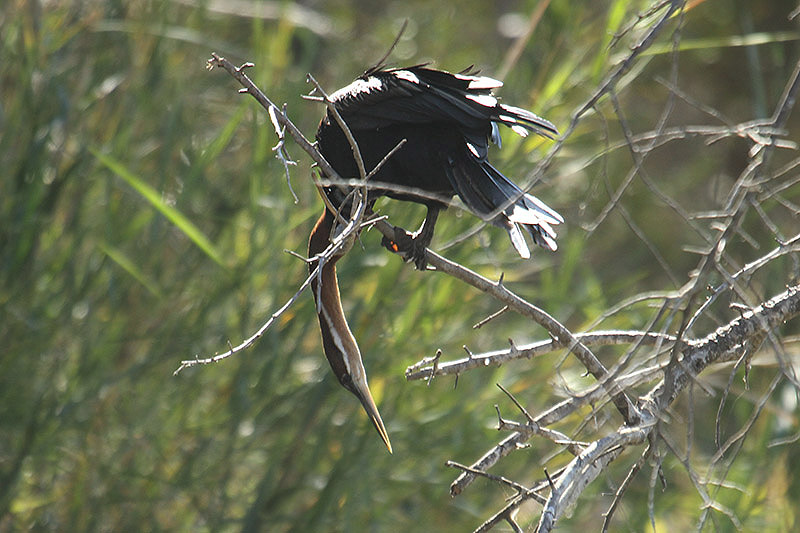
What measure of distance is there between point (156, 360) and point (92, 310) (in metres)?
0.31

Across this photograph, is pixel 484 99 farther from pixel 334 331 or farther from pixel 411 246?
pixel 334 331

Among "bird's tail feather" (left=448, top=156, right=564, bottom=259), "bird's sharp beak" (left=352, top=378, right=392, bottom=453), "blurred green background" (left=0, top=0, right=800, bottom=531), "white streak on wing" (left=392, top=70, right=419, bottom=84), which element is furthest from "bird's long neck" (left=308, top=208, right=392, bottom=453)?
"blurred green background" (left=0, top=0, right=800, bottom=531)

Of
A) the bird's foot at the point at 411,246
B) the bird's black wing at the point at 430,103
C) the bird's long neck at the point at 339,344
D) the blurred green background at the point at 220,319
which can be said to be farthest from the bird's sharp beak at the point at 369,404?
the blurred green background at the point at 220,319

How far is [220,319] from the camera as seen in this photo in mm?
3168

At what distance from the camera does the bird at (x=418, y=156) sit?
5.87 ft

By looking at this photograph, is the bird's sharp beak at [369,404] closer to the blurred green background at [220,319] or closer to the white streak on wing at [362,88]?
the white streak on wing at [362,88]

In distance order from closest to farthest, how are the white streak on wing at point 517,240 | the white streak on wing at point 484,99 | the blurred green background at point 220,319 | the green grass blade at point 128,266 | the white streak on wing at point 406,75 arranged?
the white streak on wing at point 517,240 → the white streak on wing at point 484,99 → the white streak on wing at point 406,75 → the green grass blade at point 128,266 → the blurred green background at point 220,319

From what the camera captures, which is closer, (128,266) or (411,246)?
(411,246)

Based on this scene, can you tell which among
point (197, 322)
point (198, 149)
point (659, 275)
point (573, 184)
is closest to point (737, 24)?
point (573, 184)

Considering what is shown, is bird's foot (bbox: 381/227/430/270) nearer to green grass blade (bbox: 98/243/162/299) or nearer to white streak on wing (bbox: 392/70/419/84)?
white streak on wing (bbox: 392/70/419/84)

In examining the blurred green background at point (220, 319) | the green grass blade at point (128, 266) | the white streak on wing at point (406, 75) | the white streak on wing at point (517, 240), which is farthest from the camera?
the blurred green background at point (220, 319)

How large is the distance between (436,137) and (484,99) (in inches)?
8.0

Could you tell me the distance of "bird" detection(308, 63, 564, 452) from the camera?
5.87ft

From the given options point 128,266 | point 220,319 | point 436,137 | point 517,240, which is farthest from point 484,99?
point 220,319
